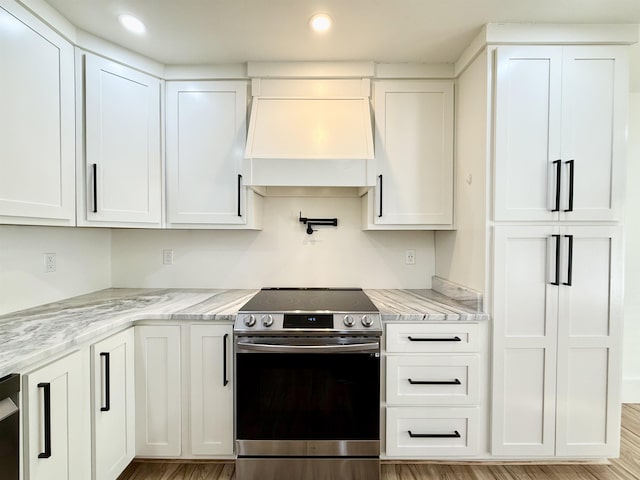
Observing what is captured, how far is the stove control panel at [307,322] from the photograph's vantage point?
1740mm

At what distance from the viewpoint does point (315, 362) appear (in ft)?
5.72

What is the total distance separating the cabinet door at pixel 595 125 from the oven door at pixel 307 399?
1438mm

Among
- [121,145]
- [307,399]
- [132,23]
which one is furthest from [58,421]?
[132,23]

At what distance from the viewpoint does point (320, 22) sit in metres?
1.76

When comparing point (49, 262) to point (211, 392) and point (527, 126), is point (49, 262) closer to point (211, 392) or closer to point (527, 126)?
point (211, 392)

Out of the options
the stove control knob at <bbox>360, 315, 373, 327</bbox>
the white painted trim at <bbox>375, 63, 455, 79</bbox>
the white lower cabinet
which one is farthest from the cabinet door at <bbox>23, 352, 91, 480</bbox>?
the white painted trim at <bbox>375, 63, 455, 79</bbox>

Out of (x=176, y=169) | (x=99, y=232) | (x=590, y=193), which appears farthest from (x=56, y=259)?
(x=590, y=193)

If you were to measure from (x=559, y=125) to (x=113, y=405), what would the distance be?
2756mm

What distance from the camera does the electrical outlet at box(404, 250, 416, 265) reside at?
2.58 metres

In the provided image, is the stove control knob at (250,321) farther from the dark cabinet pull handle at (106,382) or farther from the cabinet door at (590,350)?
the cabinet door at (590,350)

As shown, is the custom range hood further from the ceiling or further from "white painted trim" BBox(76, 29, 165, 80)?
"white painted trim" BBox(76, 29, 165, 80)

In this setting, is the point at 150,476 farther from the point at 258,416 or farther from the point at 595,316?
the point at 595,316

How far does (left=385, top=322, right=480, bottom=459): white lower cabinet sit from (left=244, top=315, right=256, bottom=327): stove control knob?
74 centimetres

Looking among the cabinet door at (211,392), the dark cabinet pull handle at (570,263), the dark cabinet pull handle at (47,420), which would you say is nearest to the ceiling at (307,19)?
the dark cabinet pull handle at (570,263)
